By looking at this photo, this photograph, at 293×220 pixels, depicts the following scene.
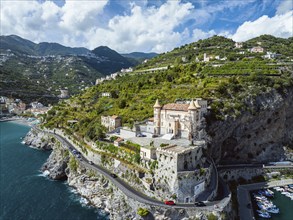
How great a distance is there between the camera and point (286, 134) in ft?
189

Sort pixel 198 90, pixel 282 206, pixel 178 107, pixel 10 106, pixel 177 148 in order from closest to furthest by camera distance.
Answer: pixel 177 148, pixel 282 206, pixel 178 107, pixel 198 90, pixel 10 106

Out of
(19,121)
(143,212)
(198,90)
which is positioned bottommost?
(143,212)

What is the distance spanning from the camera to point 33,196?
3950 cm

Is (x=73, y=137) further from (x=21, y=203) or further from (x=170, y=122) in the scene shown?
(x=170, y=122)

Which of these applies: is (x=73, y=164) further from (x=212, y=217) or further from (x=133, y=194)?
(x=212, y=217)

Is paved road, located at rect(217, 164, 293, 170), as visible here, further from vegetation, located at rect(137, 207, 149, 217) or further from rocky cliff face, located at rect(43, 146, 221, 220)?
vegetation, located at rect(137, 207, 149, 217)

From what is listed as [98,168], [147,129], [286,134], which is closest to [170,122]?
[147,129]

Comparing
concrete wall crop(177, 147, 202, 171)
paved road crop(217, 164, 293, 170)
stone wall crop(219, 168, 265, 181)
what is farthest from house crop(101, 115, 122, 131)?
stone wall crop(219, 168, 265, 181)

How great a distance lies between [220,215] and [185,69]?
5581 cm

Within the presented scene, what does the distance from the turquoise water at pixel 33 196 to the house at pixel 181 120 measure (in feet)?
58.0

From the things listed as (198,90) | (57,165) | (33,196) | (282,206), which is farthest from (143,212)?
(198,90)

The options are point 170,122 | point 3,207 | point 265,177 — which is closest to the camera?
point 3,207

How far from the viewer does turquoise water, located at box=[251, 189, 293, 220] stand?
113 feet

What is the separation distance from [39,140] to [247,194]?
194ft
